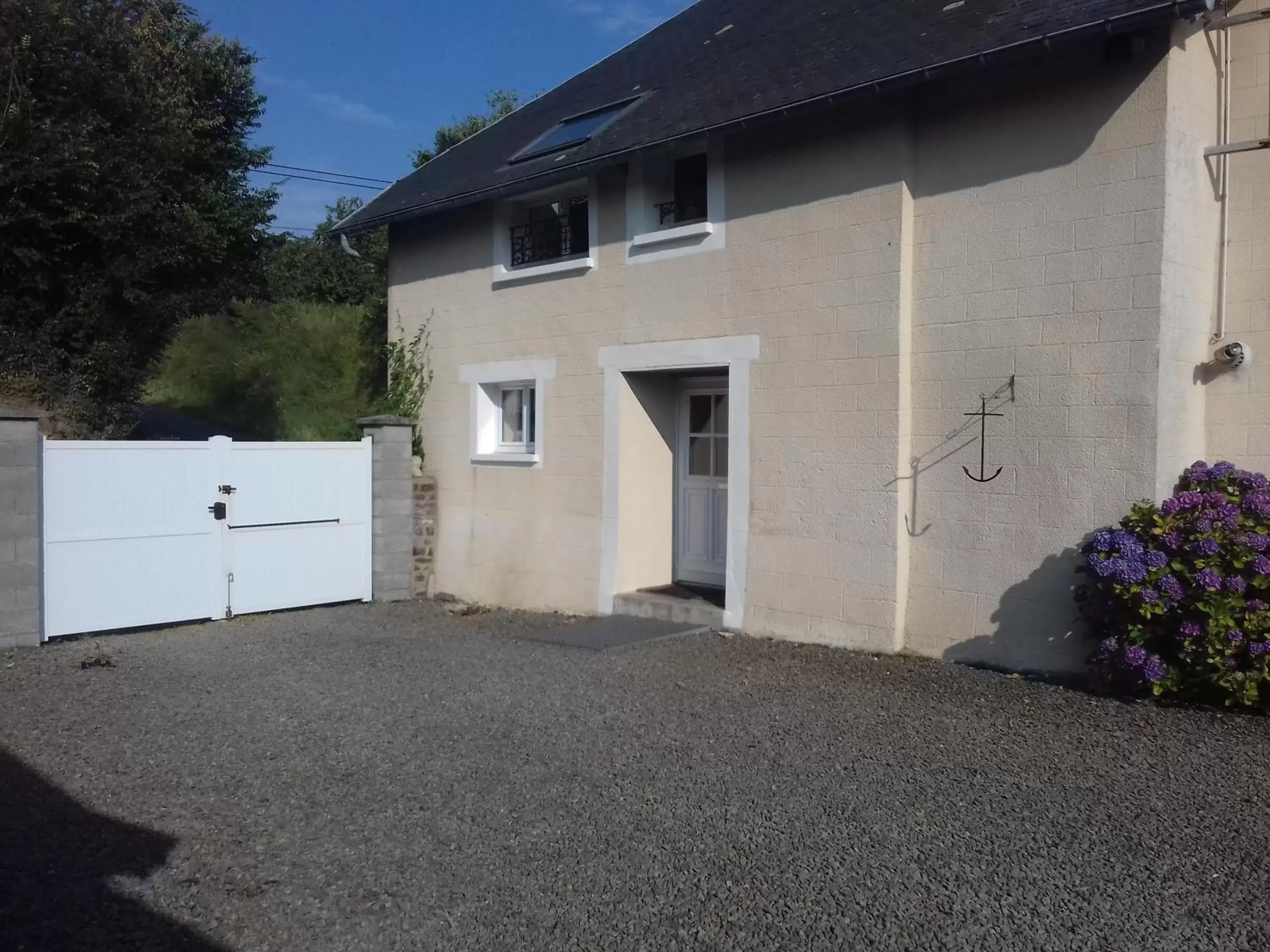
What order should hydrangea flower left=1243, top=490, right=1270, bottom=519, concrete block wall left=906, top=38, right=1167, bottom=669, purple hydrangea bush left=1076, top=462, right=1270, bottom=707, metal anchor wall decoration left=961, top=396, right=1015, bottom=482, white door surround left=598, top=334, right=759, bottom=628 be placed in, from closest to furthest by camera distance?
1. purple hydrangea bush left=1076, top=462, right=1270, bottom=707
2. hydrangea flower left=1243, top=490, right=1270, bottom=519
3. concrete block wall left=906, top=38, right=1167, bottom=669
4. metal anchor wall decoration left=961, top=396, right=1015, bottom=482
5. white door surround left=598, top=334, right=759, bottom=628

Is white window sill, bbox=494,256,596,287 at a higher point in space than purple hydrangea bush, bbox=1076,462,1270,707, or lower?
higher

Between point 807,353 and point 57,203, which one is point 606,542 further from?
point 57,203

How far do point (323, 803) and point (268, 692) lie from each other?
7.88 feet

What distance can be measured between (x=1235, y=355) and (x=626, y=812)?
5.01 meters

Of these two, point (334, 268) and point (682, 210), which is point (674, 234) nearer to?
point (682, 210)

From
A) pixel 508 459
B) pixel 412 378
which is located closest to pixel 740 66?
pixel 508 459

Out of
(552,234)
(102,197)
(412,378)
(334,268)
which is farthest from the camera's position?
(334,268)

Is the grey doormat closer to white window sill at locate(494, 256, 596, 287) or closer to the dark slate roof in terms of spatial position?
white window sill at locate(494, 256, 596, 287)

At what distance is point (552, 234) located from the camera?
35.0ft

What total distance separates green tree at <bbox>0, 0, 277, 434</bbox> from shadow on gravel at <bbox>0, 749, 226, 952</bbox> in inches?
320

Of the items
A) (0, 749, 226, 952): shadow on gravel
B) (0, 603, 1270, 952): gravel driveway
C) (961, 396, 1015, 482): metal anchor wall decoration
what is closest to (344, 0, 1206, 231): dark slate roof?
(961, 396, 1015, 482): metal anchor wall decoration

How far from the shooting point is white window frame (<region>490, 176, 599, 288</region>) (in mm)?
9859

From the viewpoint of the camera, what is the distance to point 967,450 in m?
7.42

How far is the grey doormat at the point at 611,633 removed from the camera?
331 inches
